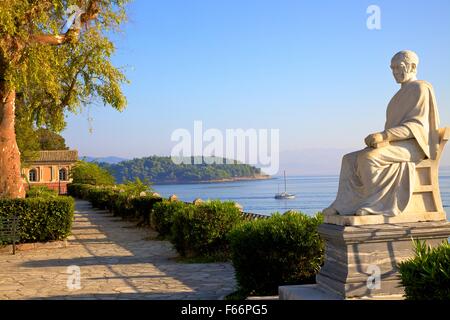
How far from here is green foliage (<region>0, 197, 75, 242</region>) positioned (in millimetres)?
15023

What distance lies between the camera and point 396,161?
611cm

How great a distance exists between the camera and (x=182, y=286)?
9117 millimetres

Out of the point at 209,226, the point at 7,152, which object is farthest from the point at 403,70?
the point at 7,152

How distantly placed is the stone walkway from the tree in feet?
13.3

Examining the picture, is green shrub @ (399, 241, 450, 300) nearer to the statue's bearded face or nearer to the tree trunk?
the statue's bearded face

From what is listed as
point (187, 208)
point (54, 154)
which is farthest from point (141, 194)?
point (54, 154)

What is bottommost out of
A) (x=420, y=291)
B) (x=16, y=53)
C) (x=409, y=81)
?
(x=420, y=291)

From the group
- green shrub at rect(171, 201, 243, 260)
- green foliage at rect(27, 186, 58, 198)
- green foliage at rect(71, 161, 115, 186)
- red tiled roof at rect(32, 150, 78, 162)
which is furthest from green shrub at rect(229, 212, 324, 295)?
red tiled roof at rect(32, 150, 78, 162)

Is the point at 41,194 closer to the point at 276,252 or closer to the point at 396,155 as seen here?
the point at 276,252

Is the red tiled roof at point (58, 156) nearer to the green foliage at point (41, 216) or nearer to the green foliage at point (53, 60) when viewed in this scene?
the green foliage at point (53, 60)

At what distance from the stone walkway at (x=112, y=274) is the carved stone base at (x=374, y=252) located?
289 centimetres

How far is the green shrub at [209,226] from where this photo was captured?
473 inches
